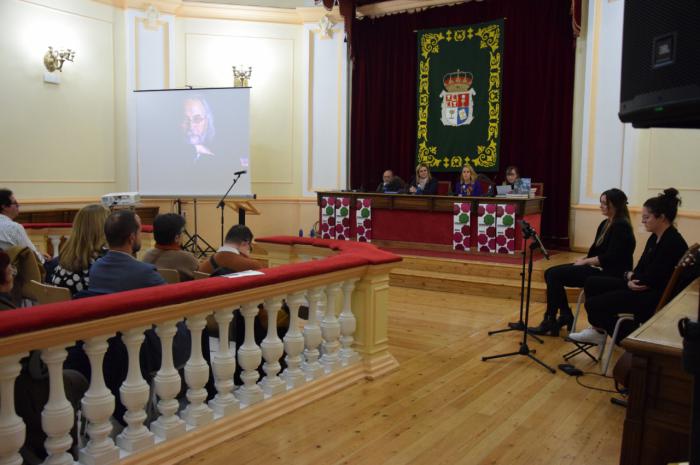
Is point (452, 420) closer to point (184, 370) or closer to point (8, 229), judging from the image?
point (184, 370)

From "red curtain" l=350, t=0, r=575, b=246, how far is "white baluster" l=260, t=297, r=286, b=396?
→ 20.3 feet

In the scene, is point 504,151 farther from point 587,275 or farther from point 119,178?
point 119,178

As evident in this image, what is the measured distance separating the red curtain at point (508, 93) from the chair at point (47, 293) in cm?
680

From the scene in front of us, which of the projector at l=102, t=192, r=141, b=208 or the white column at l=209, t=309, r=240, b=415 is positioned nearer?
the white column at l=209, t=309, r=240, b=415

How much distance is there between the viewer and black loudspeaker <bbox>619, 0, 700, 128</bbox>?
3.71ft

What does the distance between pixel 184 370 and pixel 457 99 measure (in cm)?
743

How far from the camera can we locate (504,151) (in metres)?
8.88

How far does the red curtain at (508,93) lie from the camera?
835 cm

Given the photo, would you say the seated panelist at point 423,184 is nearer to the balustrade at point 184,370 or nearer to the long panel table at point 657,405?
the balustrade at point 184,370

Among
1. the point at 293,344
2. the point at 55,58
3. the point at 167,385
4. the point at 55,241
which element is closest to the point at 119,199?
the point at 55,241

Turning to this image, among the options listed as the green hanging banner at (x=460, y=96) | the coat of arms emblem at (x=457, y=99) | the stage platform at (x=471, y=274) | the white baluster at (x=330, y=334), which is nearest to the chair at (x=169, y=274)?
the white baluster at (x=330, y=334)

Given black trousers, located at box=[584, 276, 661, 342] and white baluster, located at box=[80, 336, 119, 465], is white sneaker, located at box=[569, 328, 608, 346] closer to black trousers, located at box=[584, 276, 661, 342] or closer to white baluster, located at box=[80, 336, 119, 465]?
black trousers, located at box=[584, 276, 661, 342]

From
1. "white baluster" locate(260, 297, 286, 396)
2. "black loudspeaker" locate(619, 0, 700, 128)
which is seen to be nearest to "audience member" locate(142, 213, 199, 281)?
"white baluster" locate(260, 297, 286, 396)

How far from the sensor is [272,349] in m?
3.00
